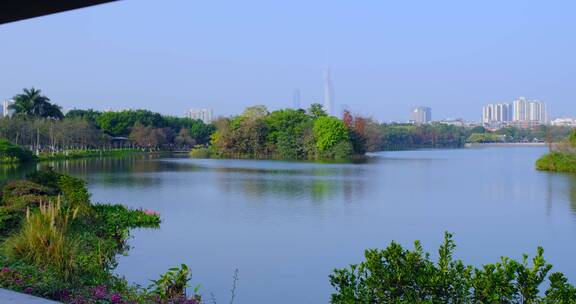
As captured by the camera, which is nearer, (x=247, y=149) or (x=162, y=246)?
(x=162, y=246)

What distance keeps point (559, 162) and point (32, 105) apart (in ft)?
131

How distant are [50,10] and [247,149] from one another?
4861 centimetres

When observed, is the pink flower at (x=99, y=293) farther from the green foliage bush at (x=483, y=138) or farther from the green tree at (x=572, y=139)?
the green foliage bush at (x=483, y=138)

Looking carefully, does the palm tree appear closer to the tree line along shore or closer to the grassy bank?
the tree line along shore

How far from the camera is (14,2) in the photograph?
2.78 meters

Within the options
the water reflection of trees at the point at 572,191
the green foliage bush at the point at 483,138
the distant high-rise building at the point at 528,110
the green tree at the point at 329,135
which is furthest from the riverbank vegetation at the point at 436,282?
the distant high-rise building at the point at 528,110

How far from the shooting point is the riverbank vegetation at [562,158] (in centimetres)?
2973

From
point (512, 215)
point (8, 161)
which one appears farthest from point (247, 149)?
point (512, 215)

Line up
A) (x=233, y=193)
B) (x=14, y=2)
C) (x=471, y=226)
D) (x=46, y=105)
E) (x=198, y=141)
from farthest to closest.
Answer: (x=198, y=141) < (x=46, y=105) < (x=233, y=193) < (x=471, y=226) < (x=14, y=2)

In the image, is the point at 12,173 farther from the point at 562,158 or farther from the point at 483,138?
the point at 483,138

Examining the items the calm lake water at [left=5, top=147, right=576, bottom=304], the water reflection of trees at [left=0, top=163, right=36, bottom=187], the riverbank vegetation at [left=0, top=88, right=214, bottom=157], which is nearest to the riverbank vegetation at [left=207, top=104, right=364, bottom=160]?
the riverbank vegetation at [left=0, top=88, right=214, bottom=157]

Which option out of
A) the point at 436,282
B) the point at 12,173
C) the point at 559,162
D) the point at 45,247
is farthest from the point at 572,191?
the point at 12,173

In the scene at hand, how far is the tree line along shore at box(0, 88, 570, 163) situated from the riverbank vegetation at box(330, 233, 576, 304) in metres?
34.1

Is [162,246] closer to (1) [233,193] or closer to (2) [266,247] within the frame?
(2) [266,247]
